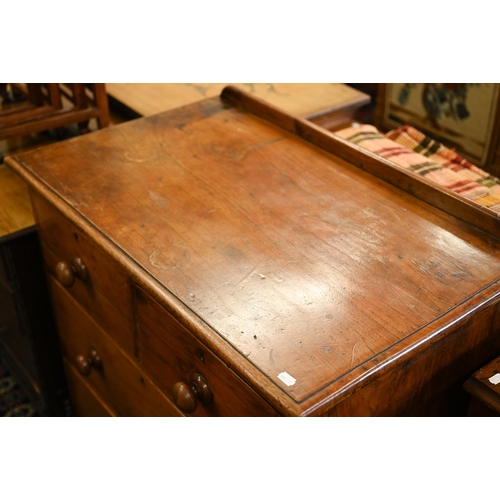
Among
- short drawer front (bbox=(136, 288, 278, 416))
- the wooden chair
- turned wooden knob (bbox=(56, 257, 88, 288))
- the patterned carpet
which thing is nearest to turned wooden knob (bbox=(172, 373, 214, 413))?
short drawer front (bbox=(136, 288, 278, 416))

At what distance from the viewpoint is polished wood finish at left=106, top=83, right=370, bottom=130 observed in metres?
1.67

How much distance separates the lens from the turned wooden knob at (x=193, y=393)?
94cm

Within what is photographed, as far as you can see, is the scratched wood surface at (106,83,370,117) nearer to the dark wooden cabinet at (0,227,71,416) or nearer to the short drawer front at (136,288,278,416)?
the dark wooden cabinet at (0,227,71,416)

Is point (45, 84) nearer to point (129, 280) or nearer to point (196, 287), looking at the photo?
point (129, 280)

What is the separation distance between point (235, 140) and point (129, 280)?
0.42 m

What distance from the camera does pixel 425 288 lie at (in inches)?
35.5

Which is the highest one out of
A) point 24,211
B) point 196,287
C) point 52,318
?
point 196,287

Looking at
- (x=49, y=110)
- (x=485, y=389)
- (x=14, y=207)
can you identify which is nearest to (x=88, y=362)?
(x=14, y=207)

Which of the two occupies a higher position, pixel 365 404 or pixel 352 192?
pixel 352 192

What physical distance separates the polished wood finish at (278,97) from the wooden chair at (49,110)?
0.13 metres

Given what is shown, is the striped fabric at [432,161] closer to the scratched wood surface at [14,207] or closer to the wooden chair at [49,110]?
the wooden chair at [49,110]

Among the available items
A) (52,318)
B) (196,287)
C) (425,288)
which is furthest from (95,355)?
(425,288)

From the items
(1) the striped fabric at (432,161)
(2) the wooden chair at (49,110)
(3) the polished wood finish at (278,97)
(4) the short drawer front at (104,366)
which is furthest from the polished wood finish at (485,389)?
(2) the wooden chair at (49,110)

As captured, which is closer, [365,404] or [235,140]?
[365,404]
